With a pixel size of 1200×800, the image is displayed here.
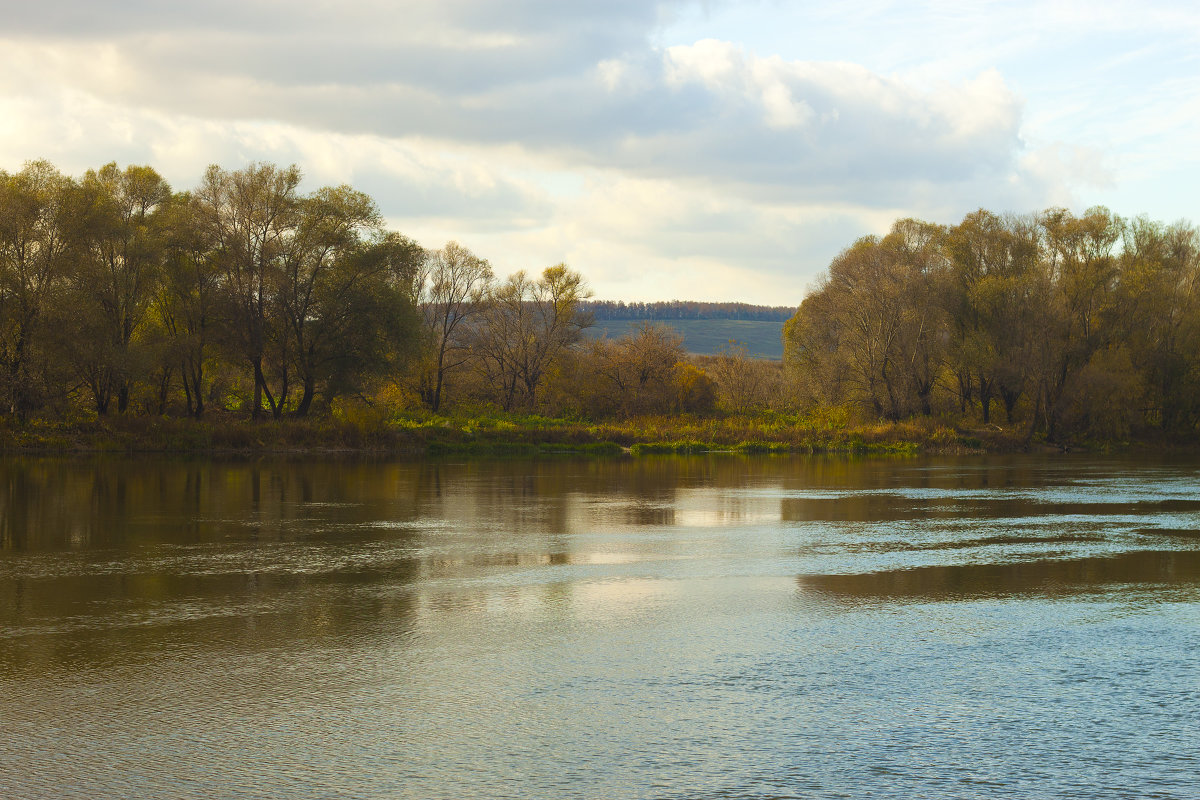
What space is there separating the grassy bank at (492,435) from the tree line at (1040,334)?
284 centimetres

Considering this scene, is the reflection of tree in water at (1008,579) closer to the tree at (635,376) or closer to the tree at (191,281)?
the tree at (191,281)

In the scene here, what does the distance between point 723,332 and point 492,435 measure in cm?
13896

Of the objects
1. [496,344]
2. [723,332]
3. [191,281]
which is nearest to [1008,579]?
[191,281]

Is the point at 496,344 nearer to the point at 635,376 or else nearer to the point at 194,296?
the point at 635,376

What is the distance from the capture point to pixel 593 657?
770cm

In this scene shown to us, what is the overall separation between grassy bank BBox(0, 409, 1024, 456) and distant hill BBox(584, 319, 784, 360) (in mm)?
102535

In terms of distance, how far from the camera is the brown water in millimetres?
5383

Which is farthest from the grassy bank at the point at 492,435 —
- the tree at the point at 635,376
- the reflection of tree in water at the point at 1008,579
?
the reflection of tree in water at the point at 1008,579

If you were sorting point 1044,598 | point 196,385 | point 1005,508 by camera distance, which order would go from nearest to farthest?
point 1044,598
point 1005,508
point 196,385

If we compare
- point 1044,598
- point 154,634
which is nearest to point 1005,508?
point 1044,598

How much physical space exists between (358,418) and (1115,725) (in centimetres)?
3678

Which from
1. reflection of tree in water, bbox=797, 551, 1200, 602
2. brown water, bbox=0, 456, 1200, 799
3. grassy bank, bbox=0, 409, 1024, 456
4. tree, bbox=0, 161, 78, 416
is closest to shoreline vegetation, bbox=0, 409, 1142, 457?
grassy bank, bbox=0, 409, 1024, 456

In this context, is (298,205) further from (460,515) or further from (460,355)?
(460,515)

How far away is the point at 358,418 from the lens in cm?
4047
